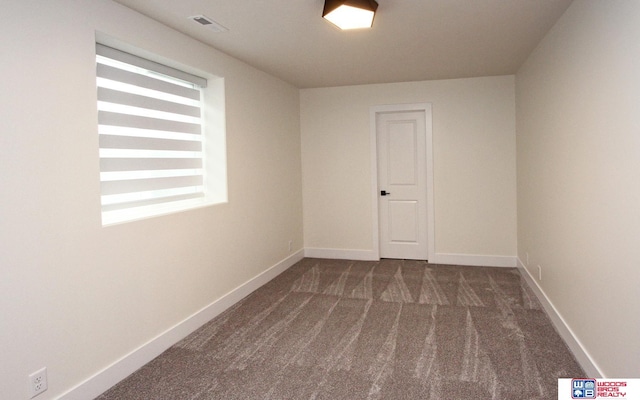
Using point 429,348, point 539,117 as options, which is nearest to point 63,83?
point 429,348

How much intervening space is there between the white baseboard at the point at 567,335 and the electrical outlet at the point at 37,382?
306cm

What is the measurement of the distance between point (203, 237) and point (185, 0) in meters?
1.88

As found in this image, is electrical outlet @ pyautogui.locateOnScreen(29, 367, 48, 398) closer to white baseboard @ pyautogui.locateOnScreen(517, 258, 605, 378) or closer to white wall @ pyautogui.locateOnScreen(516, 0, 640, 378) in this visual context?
white wall @ pyautogui.locateOnScreen(516, 0, 640, 378)

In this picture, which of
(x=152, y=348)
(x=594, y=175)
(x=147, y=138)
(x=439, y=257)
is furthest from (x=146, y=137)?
(x=439, y=257)

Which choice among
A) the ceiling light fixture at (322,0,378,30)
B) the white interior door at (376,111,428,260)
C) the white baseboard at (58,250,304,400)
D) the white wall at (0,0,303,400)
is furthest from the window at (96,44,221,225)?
the white interior door at (376,111,428,260)

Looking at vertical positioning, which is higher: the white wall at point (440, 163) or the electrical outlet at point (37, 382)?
the white wall at point (440, 163)

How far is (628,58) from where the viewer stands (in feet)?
6.48

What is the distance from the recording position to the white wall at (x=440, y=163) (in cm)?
529

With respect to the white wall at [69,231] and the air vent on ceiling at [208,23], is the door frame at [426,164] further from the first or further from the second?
the air vent on ceiling at [208,23]

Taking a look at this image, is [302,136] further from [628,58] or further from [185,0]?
[628,58]

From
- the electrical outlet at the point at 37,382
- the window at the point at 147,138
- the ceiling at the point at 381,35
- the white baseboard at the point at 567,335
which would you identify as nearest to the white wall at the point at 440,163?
the ceiling at the point at 381,35

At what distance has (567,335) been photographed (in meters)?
2.97

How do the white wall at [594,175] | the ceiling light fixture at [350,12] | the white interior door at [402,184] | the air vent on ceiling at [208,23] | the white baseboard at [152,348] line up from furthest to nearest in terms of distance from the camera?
the white interior door at [402,184], the air vent on ceiling at [208,23], the ceiling light fixture at [350,12], the white baseboard at [152,348], the white wall at [594,175]

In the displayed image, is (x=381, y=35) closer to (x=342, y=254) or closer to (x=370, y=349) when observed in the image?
(x=370, y=349)
